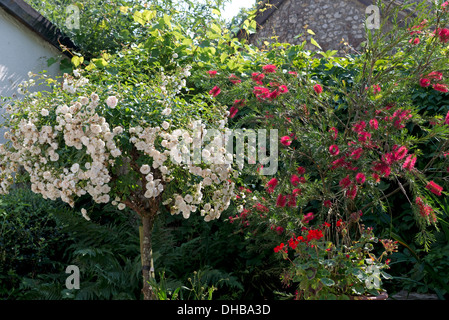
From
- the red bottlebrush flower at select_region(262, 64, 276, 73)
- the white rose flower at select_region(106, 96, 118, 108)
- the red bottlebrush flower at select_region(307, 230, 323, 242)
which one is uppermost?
the red bottlebrush flower at select_region(262, 64, 276, 73)

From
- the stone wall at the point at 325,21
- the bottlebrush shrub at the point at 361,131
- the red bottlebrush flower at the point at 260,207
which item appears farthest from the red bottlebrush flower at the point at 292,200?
the stone wall at the point at 325,21

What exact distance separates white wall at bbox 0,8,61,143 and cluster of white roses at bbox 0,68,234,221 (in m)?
3.33

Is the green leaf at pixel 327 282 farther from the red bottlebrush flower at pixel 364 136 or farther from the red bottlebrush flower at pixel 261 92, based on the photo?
the red bottlebrush flower at pixel 261 92

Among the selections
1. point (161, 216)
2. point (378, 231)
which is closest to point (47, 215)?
point (161, 216)

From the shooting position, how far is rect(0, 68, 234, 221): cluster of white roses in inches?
124

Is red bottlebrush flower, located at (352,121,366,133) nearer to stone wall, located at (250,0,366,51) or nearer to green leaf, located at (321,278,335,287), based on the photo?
green leaf, located at (321,278,335,287)

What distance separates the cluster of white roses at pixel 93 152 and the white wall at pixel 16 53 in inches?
131

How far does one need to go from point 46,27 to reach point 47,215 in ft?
10.8

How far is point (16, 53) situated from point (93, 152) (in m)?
4.46

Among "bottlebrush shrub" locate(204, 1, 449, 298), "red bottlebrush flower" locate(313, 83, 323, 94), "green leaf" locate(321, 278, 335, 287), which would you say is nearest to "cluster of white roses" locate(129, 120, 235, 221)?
"bottlebrush shrub" locate(204, 1, 449, 298)

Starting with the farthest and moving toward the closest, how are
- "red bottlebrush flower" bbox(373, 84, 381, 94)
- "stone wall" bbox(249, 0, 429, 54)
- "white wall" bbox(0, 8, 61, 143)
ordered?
"stone wall" bbox(249, 0, 429, 54) < "white wall" bbox(0, 8, 61, 143) < "red bottlebrush flower" bbox(373, 84, 381, 94)

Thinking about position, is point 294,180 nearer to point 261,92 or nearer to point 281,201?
point 281,201

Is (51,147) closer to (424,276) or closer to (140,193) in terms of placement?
(140,193)

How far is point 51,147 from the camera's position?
132 inches
